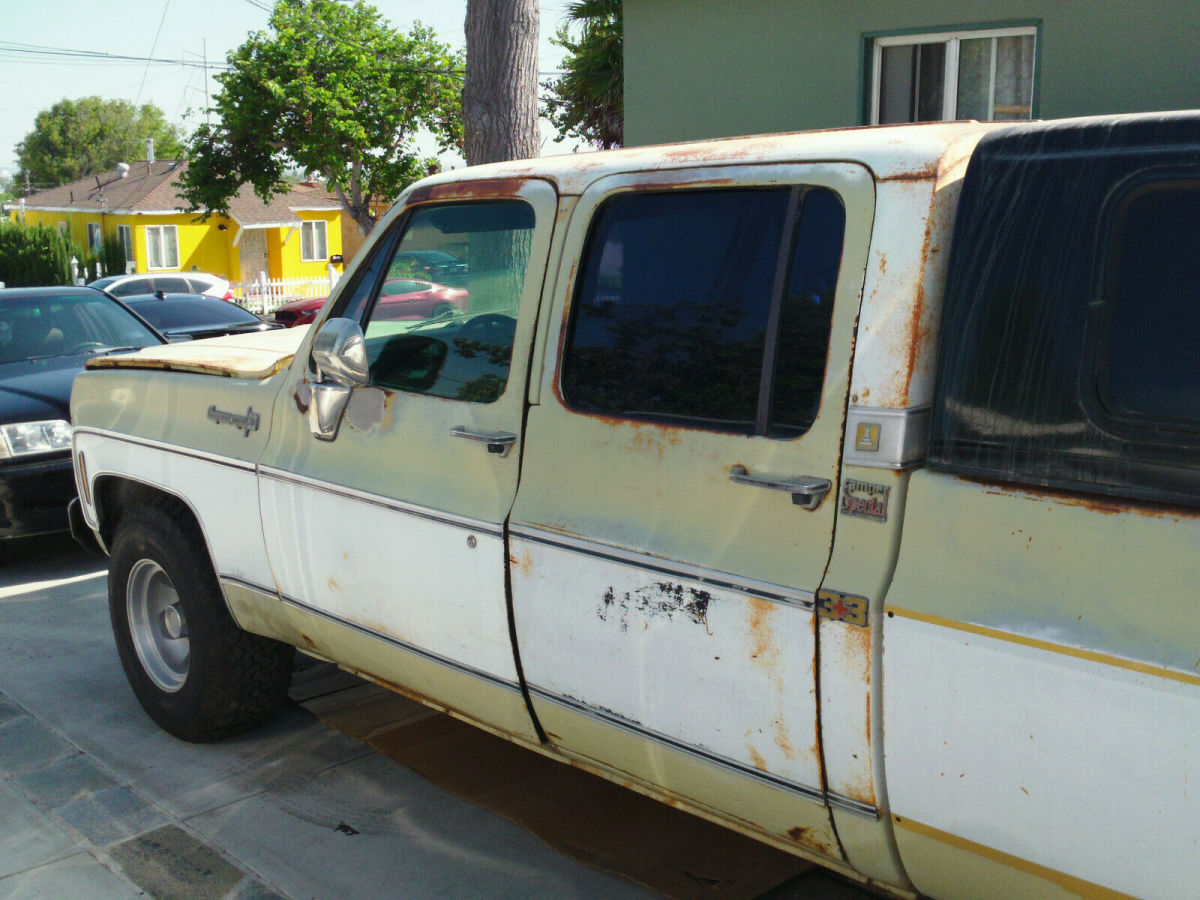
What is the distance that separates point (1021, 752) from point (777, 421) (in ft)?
2.60

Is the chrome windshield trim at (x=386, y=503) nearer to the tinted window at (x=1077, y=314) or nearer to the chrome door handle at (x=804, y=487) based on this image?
the chrome door handle at (x=804, y=487)

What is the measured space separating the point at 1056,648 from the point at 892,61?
27.9ft

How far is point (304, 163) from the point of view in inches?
1277

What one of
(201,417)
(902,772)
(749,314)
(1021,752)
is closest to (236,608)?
(201,417)

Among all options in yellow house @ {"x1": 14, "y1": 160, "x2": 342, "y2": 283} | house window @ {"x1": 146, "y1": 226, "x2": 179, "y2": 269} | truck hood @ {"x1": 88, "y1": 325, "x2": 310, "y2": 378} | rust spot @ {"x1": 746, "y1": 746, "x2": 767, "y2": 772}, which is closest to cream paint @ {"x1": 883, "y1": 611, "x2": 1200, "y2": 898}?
rust spot @ {"x1": 746, "y1": 746, "x2": 767, "y2": 772}

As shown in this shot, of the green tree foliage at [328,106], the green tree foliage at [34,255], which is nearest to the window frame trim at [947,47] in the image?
the green tree foliage at [328,106]

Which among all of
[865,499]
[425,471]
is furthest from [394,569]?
[865,499]

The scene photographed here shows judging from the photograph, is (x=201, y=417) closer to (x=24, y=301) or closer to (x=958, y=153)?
(x=958, y=153)

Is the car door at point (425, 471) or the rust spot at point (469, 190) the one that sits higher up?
the rust spot at point (469, 190)

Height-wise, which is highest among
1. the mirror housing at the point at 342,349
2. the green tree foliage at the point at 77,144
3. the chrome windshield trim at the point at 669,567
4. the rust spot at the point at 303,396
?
the green tree foliage at the point at 77,144

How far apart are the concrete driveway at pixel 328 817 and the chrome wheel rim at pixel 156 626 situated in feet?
Result: 0.86

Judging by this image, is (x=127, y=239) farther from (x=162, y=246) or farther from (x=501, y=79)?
(x=501, y=79)

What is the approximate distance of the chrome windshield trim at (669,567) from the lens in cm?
232

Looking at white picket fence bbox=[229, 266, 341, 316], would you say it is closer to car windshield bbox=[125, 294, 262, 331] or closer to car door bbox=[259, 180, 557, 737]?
car windshield bbox=[125, 294, 262, 331]
